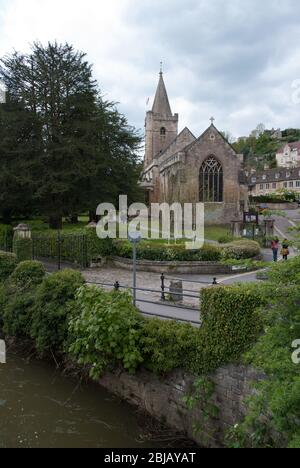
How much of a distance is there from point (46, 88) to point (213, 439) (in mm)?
26532

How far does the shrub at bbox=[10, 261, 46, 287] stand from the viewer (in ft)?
49.1

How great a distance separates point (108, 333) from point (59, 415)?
238cm

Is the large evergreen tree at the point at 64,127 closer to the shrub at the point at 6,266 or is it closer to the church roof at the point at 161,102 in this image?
the shrub at the point at 6,266

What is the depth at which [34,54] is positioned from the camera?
29.5 m

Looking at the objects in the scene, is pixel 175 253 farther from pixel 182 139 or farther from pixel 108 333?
pixel 182 139

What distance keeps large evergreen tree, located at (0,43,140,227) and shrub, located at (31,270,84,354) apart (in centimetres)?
1518

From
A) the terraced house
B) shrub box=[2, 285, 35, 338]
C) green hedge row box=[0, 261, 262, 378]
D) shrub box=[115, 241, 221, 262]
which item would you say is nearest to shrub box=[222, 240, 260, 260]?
shrub box=[115, 241, 221, 262]

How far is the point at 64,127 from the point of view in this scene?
94.5 ft

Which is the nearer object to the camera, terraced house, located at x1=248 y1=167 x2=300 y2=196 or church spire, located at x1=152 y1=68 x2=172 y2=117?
church spire, located at x1=152 y1=68 x2=172 y2=117

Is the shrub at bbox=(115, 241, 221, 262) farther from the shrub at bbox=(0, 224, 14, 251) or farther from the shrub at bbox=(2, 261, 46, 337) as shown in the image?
the shrub at bbox=(0, 224, 14, 251)

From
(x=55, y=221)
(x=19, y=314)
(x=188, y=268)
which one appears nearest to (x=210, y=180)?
(x=55, y=221)

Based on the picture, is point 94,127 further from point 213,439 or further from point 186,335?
point 213,439

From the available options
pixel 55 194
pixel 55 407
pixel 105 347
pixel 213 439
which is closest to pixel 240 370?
pixel 213 439
